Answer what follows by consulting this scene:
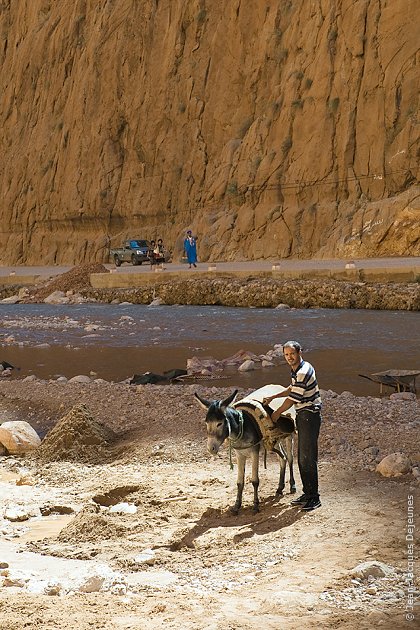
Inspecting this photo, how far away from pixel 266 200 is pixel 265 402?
3434 cm

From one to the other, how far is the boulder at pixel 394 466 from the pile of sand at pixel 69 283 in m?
28.9

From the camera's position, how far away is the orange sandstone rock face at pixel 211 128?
3641 cm

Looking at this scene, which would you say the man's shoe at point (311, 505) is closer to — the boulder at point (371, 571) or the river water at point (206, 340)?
the boulder at point (371, 571)

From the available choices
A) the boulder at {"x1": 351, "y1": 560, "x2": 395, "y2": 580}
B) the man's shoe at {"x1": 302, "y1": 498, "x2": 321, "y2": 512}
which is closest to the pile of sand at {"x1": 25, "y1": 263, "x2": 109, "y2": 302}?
the man's shoe at {"x1": 302, "y1": 498, "x2": 321, "y2": 512}

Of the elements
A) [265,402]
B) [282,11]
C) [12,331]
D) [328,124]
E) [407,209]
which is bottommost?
[12,331]

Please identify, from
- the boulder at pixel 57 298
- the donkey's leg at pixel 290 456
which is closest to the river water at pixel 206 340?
the boulder at pixel 57 298

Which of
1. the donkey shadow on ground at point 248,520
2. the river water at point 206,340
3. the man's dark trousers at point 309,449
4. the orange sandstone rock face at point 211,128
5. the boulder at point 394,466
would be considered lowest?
the river water at point 206,340

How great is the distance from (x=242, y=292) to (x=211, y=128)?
1696 centimetres

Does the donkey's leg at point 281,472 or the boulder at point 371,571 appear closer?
the boulder at point 371,571

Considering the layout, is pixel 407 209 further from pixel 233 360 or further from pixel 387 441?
pixel 387 441

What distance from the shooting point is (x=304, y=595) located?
5.01 m

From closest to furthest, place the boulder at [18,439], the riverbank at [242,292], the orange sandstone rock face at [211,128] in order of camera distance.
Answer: the boulder at [18,439], the riverbank at [242,292], the orange sandstone rock face at [211,128]

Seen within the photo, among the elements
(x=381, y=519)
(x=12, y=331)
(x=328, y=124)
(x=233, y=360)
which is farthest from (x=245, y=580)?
(x=328, y=124)

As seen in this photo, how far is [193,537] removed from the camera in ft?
20.5
